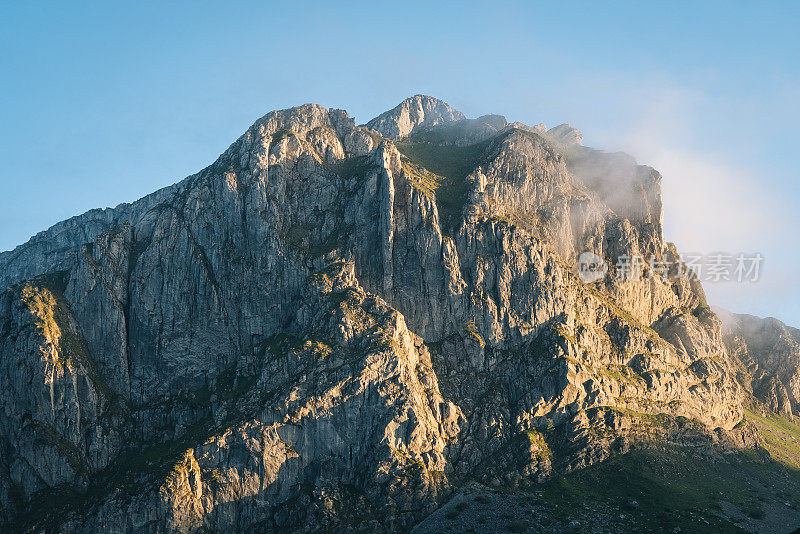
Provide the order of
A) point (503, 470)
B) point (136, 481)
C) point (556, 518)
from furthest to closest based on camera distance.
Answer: point (503, 470) → point (136, 481) → point (556, 518)

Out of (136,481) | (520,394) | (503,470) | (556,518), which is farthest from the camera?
(520,394)

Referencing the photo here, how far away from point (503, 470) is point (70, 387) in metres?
134

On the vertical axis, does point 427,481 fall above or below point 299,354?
below

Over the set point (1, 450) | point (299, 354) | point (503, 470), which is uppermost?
point (299, 354)

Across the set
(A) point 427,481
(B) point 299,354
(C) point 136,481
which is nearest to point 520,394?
(A) point 427,481

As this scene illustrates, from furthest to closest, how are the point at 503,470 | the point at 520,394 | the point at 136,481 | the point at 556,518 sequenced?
the point at 520,394, the point at 503,470, the point at 136,481, the point at 556,518

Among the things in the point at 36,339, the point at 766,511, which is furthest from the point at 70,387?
the point at 766,511

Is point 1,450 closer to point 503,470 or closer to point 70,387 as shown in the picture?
point 70,387

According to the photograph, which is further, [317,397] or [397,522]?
[317,397]

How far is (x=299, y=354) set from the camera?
182 meters

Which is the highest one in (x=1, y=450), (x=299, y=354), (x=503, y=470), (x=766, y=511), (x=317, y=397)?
(x=299, y=354)

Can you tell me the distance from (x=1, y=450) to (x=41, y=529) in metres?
31.2

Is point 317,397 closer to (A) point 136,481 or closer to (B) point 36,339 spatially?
(A) point 136,481

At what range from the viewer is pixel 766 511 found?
553 feet
